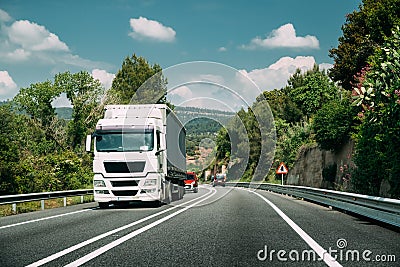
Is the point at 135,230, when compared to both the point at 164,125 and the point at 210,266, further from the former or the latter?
the point at 164,125

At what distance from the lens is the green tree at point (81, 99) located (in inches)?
2143

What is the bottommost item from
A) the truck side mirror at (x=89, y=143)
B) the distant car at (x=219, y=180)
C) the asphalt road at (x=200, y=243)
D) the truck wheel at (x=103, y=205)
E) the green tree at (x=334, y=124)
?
the distant car at (x=219, y=180)

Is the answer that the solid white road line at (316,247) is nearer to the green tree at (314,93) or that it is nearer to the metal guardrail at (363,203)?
the metal guardrail at (363,203)

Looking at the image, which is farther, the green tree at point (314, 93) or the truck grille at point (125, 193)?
the green tree at point (314, 93)

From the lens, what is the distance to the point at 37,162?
36188mm

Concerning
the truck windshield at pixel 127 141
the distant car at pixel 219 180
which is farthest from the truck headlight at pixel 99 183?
the distant car at pixel 219 180

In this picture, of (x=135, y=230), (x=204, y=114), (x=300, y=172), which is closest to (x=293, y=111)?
(x=300, y=172)

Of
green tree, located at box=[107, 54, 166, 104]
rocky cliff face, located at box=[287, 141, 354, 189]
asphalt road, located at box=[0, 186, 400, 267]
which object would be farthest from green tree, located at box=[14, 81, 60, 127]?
asphalt road, located at box=[0, 186, 400, 267]

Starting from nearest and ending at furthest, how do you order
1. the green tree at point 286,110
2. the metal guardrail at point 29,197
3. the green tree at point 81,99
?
the metal guardrail at point 29,197 < the green tree at point 81,99 < the green tree at point 286,110

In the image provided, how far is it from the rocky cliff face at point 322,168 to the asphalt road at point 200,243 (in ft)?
74.7

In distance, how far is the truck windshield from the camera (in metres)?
18.0

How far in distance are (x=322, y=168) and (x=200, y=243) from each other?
36770 millimetres

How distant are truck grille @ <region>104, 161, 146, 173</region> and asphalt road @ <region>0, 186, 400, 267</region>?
4.60 meters

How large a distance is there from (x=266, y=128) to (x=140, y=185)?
5369 centimetres
